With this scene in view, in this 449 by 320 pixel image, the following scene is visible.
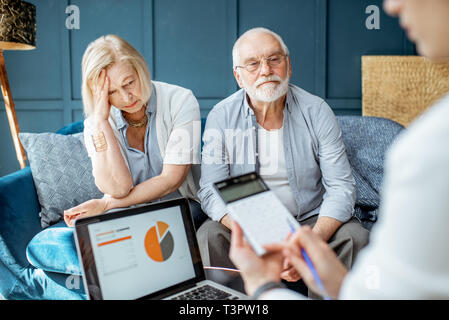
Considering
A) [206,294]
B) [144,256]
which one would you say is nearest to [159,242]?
[144,256]

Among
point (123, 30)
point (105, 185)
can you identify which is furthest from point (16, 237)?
point (123, 30)

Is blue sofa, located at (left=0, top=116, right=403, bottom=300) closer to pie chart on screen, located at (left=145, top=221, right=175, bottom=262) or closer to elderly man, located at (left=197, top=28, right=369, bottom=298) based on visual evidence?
elderly man, located at (left=197, top=28, right=369, bottom=298)

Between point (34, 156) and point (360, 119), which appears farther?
point (360, 119)

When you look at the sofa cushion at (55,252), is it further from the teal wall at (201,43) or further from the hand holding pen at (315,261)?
the teal wall at (201,43)

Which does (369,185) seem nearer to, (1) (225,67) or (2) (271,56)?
(2) (271,56)

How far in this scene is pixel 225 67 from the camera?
328 cm

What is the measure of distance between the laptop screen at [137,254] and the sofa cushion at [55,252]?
0.72m

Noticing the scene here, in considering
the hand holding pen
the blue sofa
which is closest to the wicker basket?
the blue sofa

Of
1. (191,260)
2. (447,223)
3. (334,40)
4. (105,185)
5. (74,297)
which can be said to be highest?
(334,40)

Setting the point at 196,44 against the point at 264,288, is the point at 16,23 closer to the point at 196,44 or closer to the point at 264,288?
the point at 196,44

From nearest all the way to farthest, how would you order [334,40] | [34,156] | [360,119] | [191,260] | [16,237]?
[191,260] < [16,237] < [34,156] < [360,119] < [334,40]

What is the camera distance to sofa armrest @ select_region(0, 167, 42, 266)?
5.58 ft

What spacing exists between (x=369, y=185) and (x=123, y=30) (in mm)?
2306

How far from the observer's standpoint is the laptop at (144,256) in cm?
95
